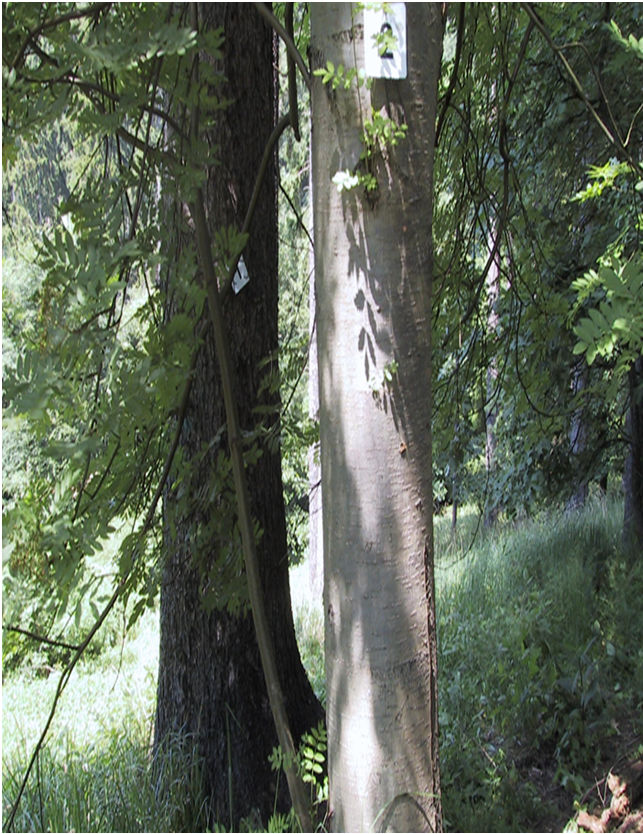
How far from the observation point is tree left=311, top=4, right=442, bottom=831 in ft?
5.45

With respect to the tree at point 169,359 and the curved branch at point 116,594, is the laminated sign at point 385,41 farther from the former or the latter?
the curved branch at point 116,594

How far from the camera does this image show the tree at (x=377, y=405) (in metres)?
1.66

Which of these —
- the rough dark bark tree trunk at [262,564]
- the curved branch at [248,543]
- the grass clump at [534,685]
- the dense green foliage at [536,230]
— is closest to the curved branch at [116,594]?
the curved branch at [248,543]

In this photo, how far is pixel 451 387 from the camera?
11.1ft

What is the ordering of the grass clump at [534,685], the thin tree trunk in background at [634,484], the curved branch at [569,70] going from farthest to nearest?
the thin tree trunk in background at [634,484] → the grass clump at [534,685] → the curved branch at [569,70]

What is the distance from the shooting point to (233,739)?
314 centimetres

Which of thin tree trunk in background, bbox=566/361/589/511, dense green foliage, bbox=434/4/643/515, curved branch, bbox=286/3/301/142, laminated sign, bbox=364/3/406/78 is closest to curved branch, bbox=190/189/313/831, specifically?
curved branch, bbox=286/3/301/142

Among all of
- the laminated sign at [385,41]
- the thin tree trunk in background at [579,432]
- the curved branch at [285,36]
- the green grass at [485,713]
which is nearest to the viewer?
the laminated sign at [385,41]

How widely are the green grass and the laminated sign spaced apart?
5.55 ft

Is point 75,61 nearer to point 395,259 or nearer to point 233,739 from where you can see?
point 395,259

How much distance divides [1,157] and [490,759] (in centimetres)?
319

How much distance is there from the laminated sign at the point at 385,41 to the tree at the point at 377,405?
3cm

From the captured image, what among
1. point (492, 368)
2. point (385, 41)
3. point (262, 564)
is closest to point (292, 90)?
point (385, 41)

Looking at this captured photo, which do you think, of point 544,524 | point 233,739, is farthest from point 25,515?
point 544,524
